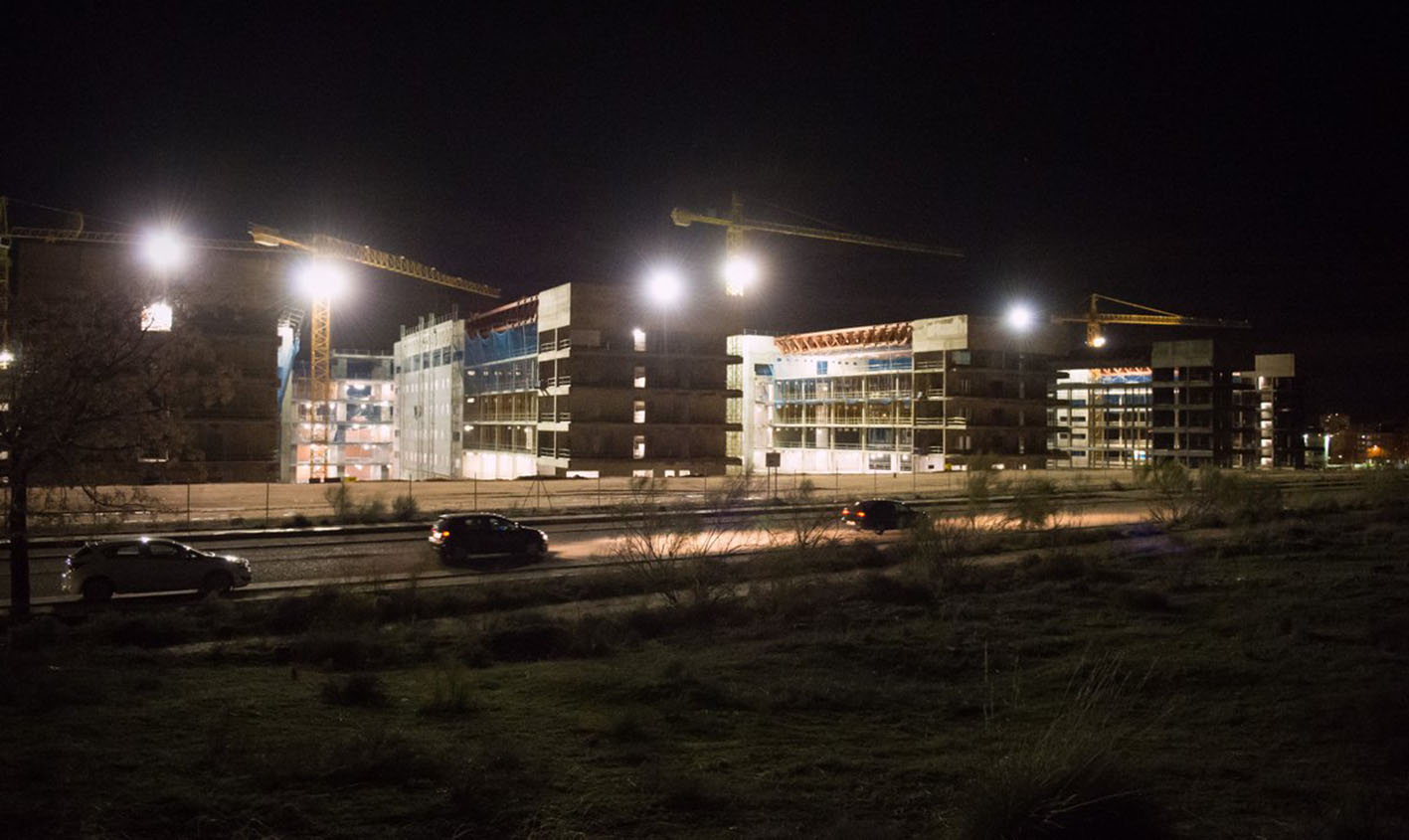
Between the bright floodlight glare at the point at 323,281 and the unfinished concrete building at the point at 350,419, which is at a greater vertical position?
the bright floodlight glare at the point at 323,281

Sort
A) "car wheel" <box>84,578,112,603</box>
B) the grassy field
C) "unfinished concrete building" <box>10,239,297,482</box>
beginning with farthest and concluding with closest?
"unfinished concrete building" <box>10,239,297,482</box> → "car wheel" <box>84,578,112,603</box> → the grassy field

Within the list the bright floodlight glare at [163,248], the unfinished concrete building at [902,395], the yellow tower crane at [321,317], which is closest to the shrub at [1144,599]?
the bright floodlight glare at [163,248]

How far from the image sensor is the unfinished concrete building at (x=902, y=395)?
82.7 metres

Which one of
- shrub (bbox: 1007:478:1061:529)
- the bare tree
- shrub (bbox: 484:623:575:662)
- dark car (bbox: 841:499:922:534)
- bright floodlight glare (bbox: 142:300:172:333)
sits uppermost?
bright floodlight glare (bbox: 142:300:172:333)

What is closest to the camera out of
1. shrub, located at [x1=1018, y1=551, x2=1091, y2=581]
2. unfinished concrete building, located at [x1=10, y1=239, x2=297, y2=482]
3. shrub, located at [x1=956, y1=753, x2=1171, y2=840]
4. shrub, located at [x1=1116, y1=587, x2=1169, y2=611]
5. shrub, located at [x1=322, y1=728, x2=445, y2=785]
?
shrub, located at [x1=956, y1=753, x2=1171, y2=840]

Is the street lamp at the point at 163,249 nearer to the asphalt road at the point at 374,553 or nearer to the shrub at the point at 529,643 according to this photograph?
the asphalt road at the point at 374,553

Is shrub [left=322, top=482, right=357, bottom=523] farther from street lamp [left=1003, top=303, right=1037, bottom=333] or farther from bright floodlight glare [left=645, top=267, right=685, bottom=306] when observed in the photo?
street lamp [left=1003, top=303, right=1037, bottom=333]

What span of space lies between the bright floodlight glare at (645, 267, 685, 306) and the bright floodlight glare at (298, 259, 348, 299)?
45.2 metres

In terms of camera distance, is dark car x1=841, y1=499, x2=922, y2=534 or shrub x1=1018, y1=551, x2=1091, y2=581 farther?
dark car x1=841, y1=499, x2=922, y2=534

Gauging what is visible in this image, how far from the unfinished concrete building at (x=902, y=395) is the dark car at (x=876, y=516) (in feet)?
137

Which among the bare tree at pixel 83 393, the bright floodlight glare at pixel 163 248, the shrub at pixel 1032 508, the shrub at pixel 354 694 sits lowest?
the shrub at pixel 354 694

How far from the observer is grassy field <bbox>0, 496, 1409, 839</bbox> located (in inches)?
293

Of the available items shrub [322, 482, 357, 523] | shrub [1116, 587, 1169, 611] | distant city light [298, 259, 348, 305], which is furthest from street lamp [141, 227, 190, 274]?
distant city light [298, 259, 348, 305]

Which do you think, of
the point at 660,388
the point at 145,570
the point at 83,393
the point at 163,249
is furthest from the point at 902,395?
the point at 83,393
